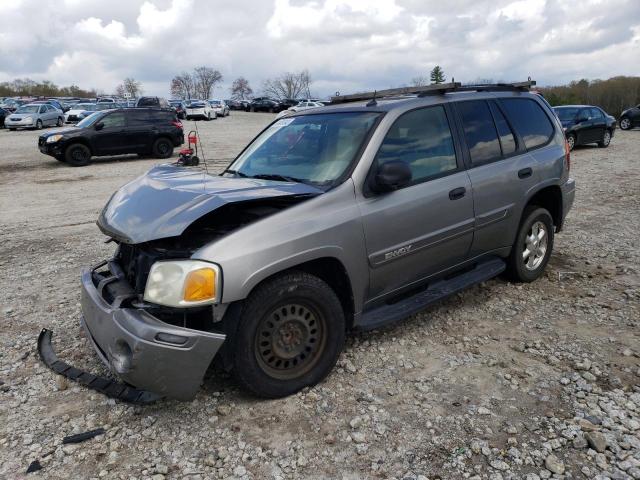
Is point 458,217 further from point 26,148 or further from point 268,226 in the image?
point 26,148

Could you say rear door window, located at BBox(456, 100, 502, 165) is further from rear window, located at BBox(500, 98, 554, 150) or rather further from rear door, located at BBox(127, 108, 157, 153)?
rear door, located at BBox(127, 108, 157, 153)

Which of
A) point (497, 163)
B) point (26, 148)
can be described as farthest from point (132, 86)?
point (497, 163)

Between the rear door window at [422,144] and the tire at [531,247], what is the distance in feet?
4.02

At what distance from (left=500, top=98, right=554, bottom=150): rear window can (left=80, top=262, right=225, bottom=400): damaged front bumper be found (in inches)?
135

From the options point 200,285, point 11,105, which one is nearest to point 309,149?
point 200,285

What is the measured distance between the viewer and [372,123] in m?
3.62

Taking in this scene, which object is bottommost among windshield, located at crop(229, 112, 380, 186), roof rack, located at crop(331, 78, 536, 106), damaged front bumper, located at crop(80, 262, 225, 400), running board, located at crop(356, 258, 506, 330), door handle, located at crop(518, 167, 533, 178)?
Answer: running board, located at crop(356, 258, 506, 330)

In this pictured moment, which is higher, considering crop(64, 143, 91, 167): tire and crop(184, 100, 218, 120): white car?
crop(184, 100, 218, 120): white car

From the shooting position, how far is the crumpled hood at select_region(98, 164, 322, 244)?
2.84m

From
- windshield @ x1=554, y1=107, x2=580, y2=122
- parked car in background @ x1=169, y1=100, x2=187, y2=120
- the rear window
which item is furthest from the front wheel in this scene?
the rear window

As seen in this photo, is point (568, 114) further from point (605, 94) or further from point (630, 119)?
point (605, 94)

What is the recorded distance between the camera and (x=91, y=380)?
131 inches

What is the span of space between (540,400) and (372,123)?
2.12 m

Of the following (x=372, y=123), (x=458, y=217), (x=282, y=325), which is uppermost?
(x=372, y=123)
